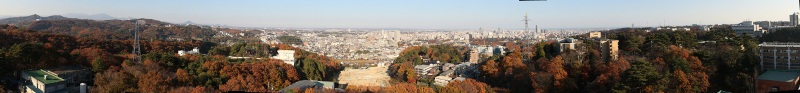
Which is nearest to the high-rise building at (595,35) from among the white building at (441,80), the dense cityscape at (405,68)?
the dense cityscape at (405,68)

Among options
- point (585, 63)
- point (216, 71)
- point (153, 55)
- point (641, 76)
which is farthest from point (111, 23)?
point (641, 76)

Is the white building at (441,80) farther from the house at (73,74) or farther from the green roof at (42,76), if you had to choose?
the green roof at (42,76)

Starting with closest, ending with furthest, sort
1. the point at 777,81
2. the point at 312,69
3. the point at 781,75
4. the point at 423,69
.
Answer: the point at 777,81, the point at 781,75, the point at 312,69, the point at 423,69

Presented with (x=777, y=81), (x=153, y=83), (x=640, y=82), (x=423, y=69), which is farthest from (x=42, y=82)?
(x=777, y=81)

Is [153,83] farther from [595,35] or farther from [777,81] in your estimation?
[595,35]

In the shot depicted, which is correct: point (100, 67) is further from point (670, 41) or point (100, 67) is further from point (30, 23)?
point (670, 41)
